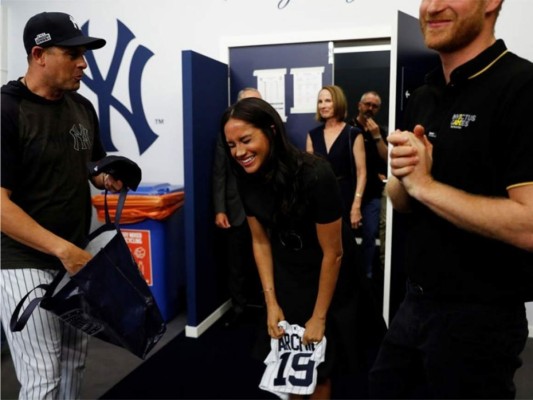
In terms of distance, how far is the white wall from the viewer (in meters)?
3.24

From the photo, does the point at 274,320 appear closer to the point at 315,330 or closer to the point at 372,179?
the point at 315,330

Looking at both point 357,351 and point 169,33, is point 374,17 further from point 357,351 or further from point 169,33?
point 357,351

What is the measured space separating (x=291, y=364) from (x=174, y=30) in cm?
283

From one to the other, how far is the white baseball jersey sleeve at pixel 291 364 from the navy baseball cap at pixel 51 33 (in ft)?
3.82

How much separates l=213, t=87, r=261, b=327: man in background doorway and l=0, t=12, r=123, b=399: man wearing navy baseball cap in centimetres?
153

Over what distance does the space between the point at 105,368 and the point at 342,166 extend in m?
1.93

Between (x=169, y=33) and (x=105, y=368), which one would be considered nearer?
(x=105, y=368)

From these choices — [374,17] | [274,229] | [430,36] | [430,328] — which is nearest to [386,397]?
[430,328]

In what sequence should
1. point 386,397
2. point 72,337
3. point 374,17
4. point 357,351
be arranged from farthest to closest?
1. point 374,17
2. point 72,337
3. point 357,351
4. point 386,397

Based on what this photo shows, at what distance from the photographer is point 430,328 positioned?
114cm

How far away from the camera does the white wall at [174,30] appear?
324 centimetres

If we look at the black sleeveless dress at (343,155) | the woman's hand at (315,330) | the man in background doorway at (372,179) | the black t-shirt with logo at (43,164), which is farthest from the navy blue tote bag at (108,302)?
the man in background doorway at (372,179)

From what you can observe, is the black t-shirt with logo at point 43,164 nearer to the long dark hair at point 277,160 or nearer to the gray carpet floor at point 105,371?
the long dark hair at point 277,160

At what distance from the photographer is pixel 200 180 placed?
302 centimetres
